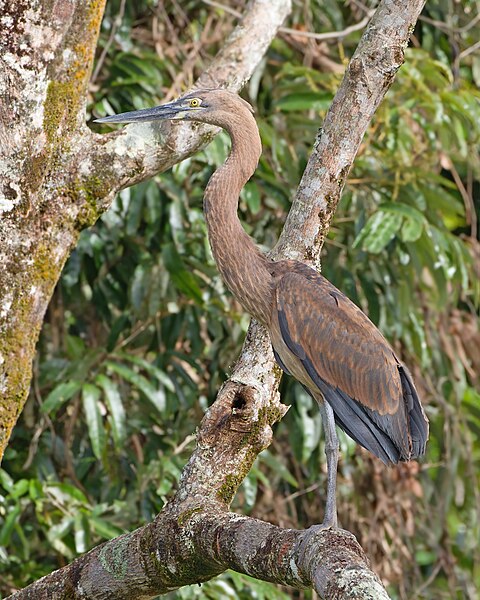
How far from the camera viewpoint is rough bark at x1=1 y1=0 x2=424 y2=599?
102 inches

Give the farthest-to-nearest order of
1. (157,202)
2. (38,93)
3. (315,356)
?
(157,202) < (315,356) < (38,93)

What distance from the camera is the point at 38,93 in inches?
119

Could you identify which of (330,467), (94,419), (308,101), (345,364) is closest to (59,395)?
(94,419)

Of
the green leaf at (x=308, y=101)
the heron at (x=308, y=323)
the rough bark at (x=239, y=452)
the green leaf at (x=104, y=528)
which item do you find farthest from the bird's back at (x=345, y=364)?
the green leaf at (x=308, y=101)

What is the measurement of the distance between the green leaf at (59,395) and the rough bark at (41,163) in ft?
4.10

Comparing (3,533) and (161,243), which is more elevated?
(161,243)

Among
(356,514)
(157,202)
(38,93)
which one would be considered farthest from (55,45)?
(356,514)

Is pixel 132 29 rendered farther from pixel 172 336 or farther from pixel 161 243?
pixel 172 336

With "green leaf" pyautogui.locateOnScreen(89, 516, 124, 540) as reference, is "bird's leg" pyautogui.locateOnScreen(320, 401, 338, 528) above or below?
above

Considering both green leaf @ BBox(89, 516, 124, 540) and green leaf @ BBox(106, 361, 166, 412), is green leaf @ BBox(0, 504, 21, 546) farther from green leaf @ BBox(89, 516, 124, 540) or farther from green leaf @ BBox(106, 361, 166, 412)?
→ green leaf @ BBox(106, 361, 166, 412)

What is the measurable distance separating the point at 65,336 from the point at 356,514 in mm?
1845

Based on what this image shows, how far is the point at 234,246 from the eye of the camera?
3270mm

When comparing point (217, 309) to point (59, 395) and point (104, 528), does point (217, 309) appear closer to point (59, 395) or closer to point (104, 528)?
point (59, 395)

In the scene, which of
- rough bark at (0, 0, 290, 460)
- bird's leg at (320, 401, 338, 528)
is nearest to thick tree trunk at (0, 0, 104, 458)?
rough bark at (0, 0, 290, 460)
